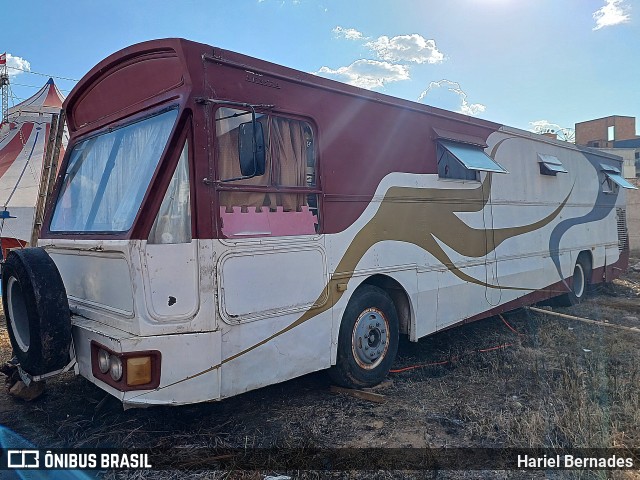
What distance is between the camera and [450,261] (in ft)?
19.8

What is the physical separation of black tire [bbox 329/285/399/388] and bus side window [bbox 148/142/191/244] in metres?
1.94

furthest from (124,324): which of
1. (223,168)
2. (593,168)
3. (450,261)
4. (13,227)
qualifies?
(13,227)

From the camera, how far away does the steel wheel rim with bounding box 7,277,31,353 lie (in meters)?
4.25

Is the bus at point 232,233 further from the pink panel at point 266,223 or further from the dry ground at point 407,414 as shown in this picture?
the dry ground at point 407,414

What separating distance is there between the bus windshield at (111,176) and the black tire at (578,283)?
27.8ft

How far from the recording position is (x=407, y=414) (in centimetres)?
438

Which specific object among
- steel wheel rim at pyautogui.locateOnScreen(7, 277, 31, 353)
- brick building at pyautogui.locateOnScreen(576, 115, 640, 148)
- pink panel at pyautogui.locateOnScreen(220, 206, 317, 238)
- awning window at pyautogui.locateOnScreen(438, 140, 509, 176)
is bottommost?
steel wheel rim at pyautogui.locateOnScreen(7, 277, 31, 353)

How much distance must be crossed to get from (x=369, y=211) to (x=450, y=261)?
1.66 metres

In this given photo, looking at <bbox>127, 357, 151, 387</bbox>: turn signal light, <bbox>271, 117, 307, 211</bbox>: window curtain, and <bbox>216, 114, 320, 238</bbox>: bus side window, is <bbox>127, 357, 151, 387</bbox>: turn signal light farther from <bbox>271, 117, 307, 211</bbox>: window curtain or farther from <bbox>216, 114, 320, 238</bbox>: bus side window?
<bbox>271, 117, 307, 211</bbox>: window curtain

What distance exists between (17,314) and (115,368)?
→ 5.58 feet

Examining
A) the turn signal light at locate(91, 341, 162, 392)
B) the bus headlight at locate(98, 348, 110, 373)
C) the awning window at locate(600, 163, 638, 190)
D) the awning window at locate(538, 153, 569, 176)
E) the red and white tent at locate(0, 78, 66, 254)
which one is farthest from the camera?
the red and white tent at locate(0, 78, 66, 254)

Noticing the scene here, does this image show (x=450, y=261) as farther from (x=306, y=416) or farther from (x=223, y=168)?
(x=223, y=168)

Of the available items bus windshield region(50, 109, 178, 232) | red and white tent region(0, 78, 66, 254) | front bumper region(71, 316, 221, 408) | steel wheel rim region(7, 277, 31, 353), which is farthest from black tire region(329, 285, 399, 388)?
red and white tent region(0, 78, 66, 254)

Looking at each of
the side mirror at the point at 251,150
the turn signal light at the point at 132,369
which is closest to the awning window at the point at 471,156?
the side mirror at the point at 251,150
